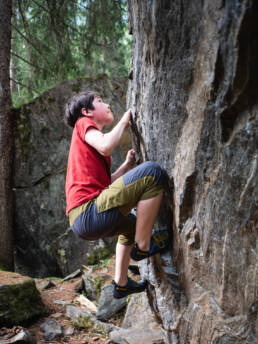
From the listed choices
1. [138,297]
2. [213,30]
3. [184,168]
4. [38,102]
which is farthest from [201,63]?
[38,102]

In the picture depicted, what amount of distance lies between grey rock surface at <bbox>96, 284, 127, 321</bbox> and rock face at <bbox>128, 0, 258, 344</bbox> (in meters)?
1.81

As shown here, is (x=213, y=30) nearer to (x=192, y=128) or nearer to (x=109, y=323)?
(x=192, y=128)

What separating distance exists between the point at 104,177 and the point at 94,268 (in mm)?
3222

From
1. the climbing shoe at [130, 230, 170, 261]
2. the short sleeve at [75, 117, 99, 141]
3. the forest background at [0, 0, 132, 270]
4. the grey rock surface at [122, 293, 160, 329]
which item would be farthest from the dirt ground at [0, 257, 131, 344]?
the short sleeve at [75, 117, 99, 141]

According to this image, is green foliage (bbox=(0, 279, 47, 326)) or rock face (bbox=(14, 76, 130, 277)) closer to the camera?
green foliage (bbox=(0, 279, 47, 326))

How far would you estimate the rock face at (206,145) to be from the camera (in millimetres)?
2014

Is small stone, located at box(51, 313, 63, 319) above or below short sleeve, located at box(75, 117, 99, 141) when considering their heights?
below

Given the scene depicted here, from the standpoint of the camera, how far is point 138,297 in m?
4.38

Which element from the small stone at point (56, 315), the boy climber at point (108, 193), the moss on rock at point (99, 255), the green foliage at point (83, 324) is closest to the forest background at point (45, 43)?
the moss on rock at point (99, 255)

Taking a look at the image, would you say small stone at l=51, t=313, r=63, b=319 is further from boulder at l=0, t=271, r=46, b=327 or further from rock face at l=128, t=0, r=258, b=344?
rock face at l=128, t=0, r=258, b=344

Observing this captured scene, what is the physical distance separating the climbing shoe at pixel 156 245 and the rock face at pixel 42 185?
12.1 ft

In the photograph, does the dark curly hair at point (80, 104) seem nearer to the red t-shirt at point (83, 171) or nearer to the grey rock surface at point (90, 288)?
the red t-shirt at point (83, 171)

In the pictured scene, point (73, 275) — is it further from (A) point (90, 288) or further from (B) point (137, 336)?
(B) point (137, 336)

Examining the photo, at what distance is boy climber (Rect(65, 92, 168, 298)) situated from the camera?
2648 millimetres
